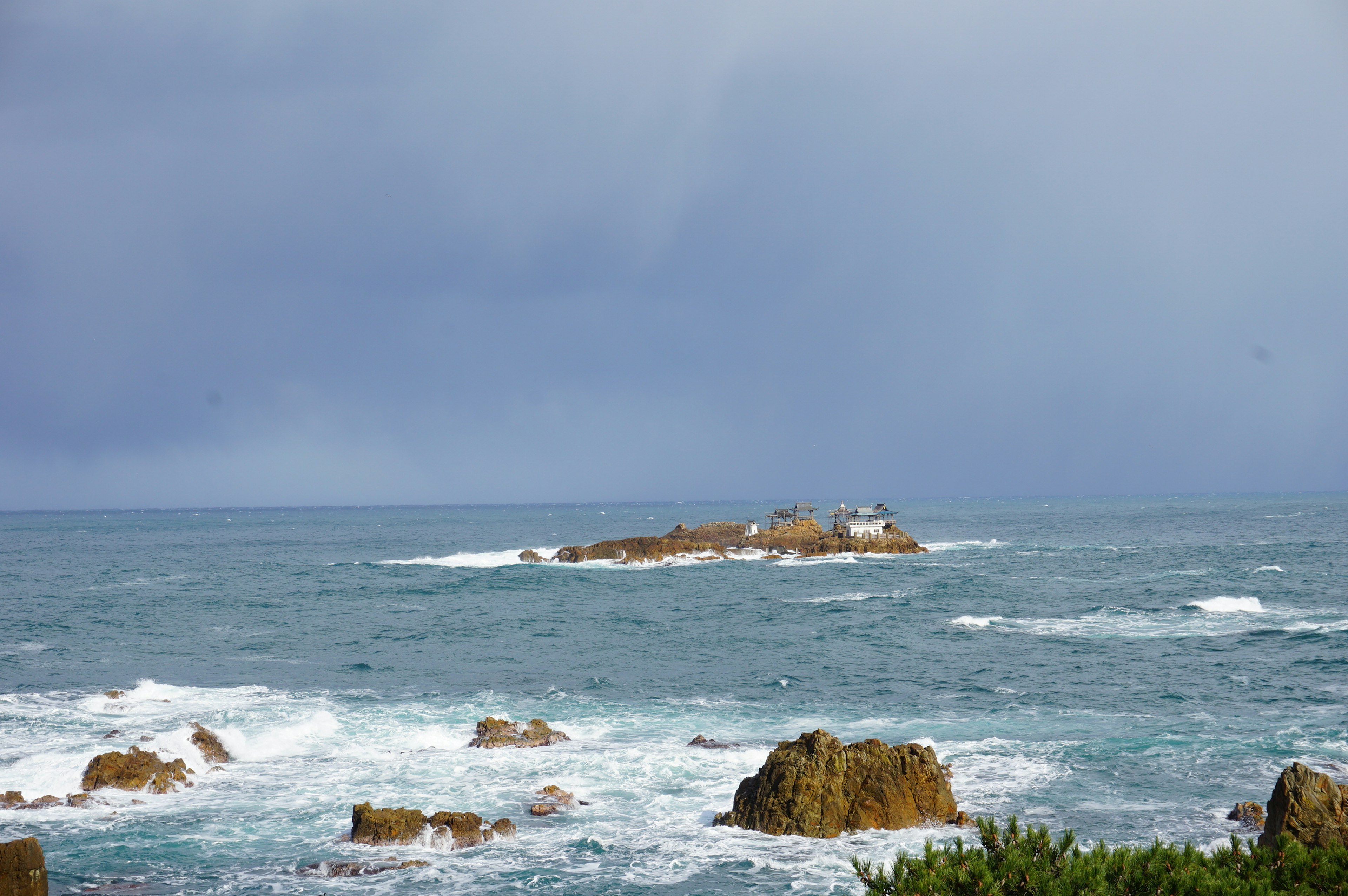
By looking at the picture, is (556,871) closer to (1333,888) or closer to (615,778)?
(615,778)

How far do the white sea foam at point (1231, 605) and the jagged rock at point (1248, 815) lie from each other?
3651 centimetres

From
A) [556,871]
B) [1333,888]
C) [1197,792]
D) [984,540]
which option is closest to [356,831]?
[556,871]

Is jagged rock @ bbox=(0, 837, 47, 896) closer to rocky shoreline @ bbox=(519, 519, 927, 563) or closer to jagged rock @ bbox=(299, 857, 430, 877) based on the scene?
jagged rock @ bbox=(299, 857, 430, 877)

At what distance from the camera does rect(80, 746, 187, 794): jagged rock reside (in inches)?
920

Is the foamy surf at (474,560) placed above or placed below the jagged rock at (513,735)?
below

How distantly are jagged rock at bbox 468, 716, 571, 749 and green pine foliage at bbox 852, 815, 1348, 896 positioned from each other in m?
17.9

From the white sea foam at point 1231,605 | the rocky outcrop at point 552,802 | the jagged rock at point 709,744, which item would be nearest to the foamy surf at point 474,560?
the white sea foam at point 1231,605

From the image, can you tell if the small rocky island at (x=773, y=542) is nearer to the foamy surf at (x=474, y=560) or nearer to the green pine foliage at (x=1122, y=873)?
the foamy surf at (x=474, y=560)

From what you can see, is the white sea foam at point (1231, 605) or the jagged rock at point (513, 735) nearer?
the jagged rock at point (513, 735)

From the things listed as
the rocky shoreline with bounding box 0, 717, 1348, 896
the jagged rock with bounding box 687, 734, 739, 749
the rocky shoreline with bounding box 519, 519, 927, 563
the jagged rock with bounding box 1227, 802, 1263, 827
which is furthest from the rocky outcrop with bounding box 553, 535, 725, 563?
the jagged rock with bounding box 1227, 802, 1263, 827

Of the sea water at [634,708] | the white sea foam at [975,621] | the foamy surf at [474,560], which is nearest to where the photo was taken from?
the sea water at [634,708]

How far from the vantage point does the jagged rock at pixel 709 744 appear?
85.9ft

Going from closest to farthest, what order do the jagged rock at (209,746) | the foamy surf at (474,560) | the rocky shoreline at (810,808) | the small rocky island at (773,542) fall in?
1. the rocky shoreline at (810,808)
2. the jagged rock at (209,746)
3. the foamy surf at (474,560)
4. the small rocky island at (773,542)

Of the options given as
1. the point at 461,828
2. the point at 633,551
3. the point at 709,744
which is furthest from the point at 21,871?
the point at 633,551
